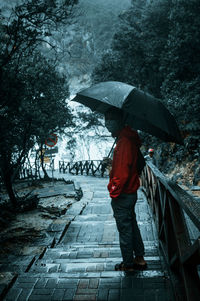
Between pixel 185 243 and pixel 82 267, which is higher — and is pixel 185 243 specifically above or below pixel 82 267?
above

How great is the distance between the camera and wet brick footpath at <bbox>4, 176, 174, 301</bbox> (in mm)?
2199

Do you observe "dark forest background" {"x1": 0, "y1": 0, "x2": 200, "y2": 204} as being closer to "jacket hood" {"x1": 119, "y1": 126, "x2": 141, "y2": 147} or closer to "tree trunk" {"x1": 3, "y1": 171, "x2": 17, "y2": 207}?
"tree trunk" {"x1": 3, "y1": 171, "x2": 17, "y2": 207}

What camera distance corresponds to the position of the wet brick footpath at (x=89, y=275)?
2.20 metres

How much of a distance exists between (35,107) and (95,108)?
11.8 feet

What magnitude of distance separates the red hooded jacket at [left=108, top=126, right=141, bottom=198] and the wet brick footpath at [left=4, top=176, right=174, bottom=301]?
84 centimetres

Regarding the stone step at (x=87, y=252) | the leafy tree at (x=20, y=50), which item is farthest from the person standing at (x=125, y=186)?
the leafy tree at (x=20, y=50)

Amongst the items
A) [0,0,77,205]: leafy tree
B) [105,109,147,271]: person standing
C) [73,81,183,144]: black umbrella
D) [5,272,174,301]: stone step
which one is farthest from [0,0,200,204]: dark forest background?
[5,272,174,301]: stone step

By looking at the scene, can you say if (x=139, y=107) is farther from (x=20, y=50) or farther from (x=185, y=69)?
(x=185, y=69)

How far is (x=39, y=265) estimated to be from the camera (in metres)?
2.87

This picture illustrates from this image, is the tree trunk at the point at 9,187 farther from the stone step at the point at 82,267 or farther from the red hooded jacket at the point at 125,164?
the red hooded jacket at the point at 125,164

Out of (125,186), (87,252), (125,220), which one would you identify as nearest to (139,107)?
(125,186)

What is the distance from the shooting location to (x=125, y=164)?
240cm

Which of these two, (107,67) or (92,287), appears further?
(107,67)

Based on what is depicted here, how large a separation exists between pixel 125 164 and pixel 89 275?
46.6 inches
